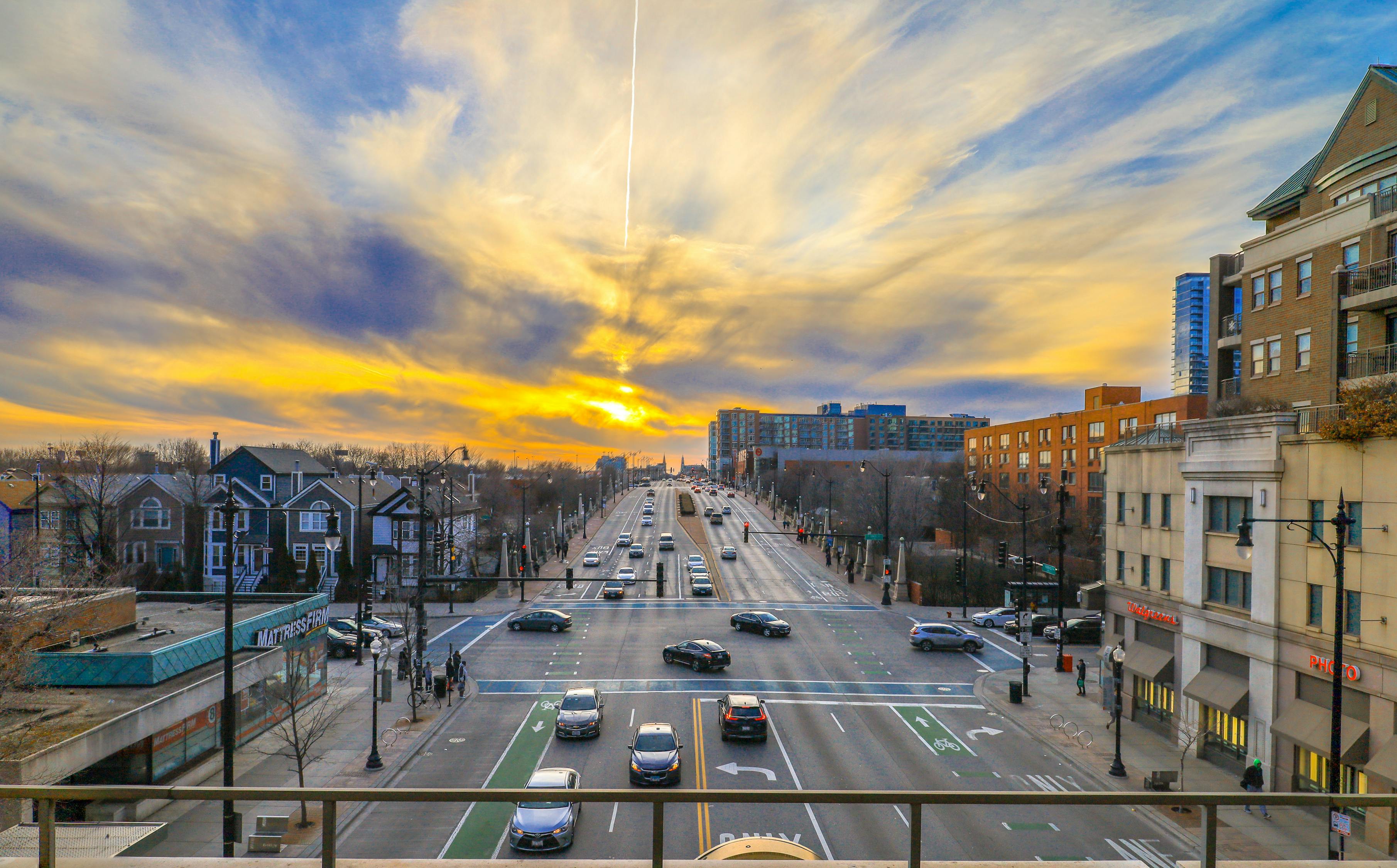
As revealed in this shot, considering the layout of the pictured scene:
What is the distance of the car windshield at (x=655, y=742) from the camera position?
2000cm

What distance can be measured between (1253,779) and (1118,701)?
361 cm

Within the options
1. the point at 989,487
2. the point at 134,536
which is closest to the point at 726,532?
the point at 989,487

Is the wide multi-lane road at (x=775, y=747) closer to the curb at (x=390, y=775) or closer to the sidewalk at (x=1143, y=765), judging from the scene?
the curb at (x=390, y=775)

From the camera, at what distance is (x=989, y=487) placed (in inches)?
3265

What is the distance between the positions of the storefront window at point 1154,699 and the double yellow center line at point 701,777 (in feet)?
55.2

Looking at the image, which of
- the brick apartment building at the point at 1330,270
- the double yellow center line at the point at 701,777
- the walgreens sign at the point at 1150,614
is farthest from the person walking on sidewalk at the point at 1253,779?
the double yellow center line at the point at 701,777

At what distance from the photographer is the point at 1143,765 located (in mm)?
22484

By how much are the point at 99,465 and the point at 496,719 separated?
54.0 meters

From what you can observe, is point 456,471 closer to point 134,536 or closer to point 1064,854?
point 134,536

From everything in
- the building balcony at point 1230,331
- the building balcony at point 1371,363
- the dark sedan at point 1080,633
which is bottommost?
the dark sedan at point 1080,633

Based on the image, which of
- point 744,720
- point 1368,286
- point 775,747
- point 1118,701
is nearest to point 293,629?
point 744,720

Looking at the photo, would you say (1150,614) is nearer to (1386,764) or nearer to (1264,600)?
(1264,600)

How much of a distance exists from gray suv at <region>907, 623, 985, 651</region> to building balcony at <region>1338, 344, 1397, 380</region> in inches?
818

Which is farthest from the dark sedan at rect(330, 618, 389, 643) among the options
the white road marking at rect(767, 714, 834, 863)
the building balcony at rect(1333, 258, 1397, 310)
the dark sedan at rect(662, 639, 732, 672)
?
the building balcony at rect(1333, 258, 1397, 310)
